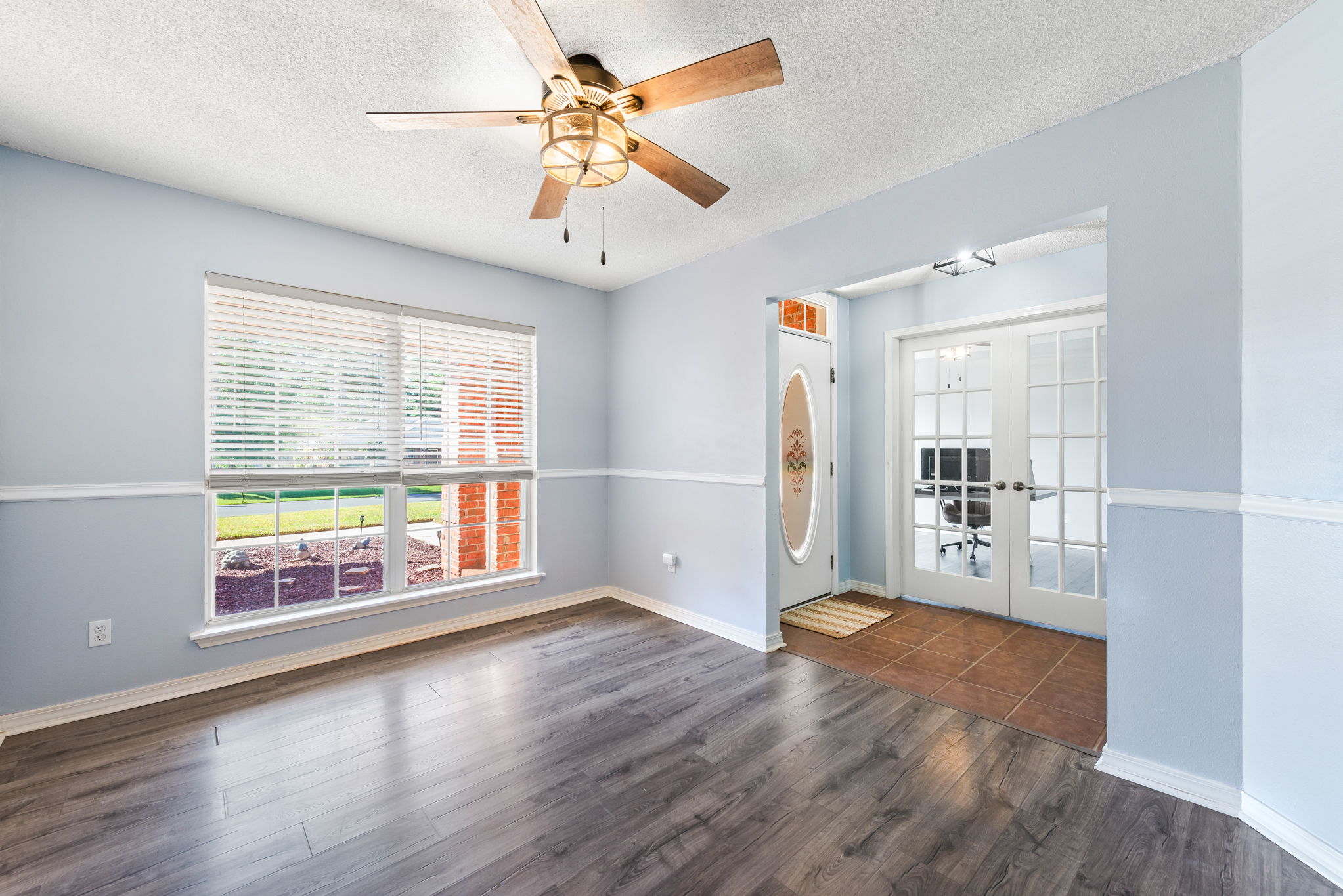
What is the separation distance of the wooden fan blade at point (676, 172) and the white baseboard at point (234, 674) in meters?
3.15

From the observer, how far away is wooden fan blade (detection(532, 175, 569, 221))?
6.90ft

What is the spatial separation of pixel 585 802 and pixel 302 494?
2.59 m

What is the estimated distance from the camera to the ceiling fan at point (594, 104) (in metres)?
1.43

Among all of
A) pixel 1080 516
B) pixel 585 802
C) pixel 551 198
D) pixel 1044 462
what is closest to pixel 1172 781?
pixel 1080 516

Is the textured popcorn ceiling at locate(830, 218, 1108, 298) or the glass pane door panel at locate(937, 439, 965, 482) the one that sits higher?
the textured popcorn ceiling at locate(830, 218, 1108, 298)

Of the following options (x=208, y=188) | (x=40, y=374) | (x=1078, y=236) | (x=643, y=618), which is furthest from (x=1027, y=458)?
(x=40, y=374)

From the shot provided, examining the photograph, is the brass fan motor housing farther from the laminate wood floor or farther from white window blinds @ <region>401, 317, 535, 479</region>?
the laminate wood floor

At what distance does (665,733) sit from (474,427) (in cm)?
252

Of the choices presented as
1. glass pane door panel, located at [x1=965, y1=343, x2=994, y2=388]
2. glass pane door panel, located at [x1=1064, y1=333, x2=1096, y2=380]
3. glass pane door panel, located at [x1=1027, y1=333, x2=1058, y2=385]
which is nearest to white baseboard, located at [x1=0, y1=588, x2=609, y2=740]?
glass pane door panel, located at [x1=965, y1=343, x2=994, y2=388]

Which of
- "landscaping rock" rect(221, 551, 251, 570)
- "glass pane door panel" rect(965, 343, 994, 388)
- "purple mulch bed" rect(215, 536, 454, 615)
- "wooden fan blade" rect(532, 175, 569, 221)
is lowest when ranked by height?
"landscaping rock" rect(221, 551, 251, 570)

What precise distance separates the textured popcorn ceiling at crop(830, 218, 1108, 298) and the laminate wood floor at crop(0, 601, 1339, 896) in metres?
2.29

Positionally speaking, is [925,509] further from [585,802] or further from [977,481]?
[585,802]

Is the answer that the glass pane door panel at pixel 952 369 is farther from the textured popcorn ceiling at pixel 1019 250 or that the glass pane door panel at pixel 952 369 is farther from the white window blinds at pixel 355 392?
the white window blinds at pixel 355 392

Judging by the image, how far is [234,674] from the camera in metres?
2.90
